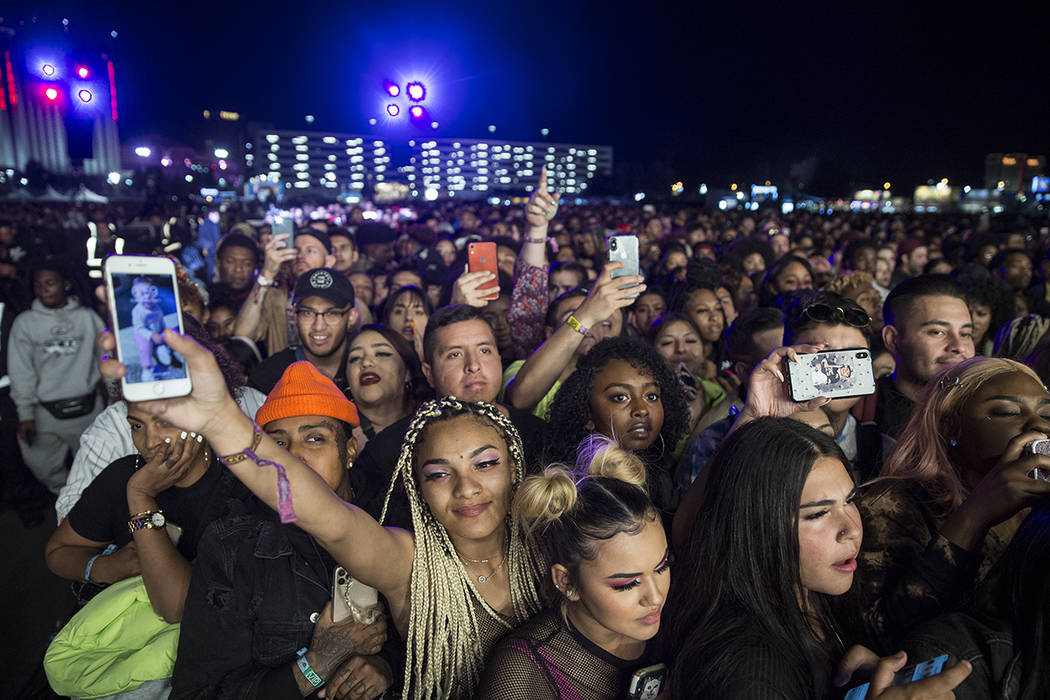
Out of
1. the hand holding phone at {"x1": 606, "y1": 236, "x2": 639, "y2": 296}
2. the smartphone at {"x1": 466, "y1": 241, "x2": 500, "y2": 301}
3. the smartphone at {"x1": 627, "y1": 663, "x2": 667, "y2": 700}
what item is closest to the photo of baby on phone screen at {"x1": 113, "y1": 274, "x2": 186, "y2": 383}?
the smartphone at {"x1": 627, "y1": 663, "x2": 667, "y2": 700}

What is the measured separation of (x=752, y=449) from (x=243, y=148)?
110 m

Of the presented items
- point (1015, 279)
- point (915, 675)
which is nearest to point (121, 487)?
point (915, 675)

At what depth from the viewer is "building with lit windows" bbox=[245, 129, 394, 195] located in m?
122

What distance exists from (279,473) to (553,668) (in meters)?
1.00

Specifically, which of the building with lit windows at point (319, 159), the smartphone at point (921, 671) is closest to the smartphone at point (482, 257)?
the smartphone at point (921, 671)

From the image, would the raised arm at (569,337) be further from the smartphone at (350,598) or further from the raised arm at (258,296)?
the raised arm at (258,296)

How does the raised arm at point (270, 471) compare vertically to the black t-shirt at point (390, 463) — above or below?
above

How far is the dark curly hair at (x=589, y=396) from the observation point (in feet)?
9.78

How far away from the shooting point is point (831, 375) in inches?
92.4

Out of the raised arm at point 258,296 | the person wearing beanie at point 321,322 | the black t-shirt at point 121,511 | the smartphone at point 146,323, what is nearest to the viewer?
the smartphone at point 146,323

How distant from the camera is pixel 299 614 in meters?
2.08

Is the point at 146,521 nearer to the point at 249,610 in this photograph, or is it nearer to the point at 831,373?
the point at 249,610

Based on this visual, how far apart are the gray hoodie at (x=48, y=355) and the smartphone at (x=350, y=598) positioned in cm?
453

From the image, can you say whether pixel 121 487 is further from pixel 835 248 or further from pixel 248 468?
pixel 835 248
